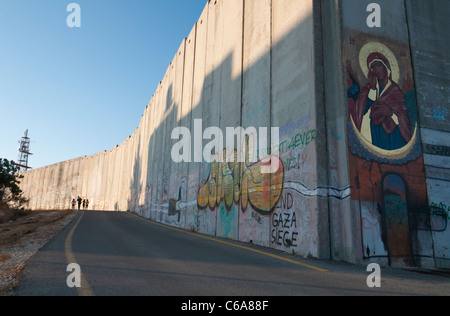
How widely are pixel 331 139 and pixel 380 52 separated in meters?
3.17

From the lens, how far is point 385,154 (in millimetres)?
8023

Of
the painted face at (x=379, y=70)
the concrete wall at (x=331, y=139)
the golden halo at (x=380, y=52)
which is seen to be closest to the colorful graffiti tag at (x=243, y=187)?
the concrete wall at (x=331, y=139)

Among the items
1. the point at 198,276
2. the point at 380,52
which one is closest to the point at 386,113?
the point at 380,52

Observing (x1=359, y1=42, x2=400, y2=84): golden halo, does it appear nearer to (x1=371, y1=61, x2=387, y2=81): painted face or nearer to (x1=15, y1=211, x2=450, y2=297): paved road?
(x1=371, y1=61, x2=387, y2=81): painted face

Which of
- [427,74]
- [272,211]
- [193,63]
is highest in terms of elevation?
[193,63]

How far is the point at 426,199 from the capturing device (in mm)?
8375

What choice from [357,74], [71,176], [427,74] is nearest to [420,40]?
[427,74]

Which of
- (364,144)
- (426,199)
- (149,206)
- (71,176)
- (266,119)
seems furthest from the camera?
(71,176)

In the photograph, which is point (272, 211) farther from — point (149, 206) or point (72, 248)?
point (149, 206)

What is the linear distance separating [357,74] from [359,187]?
307cm

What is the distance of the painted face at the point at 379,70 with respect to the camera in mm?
8539

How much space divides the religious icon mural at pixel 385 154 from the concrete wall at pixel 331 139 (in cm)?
4

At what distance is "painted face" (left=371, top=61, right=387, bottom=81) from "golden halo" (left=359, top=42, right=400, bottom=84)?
31 cm

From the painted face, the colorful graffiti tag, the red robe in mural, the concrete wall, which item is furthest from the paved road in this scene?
the painted face
